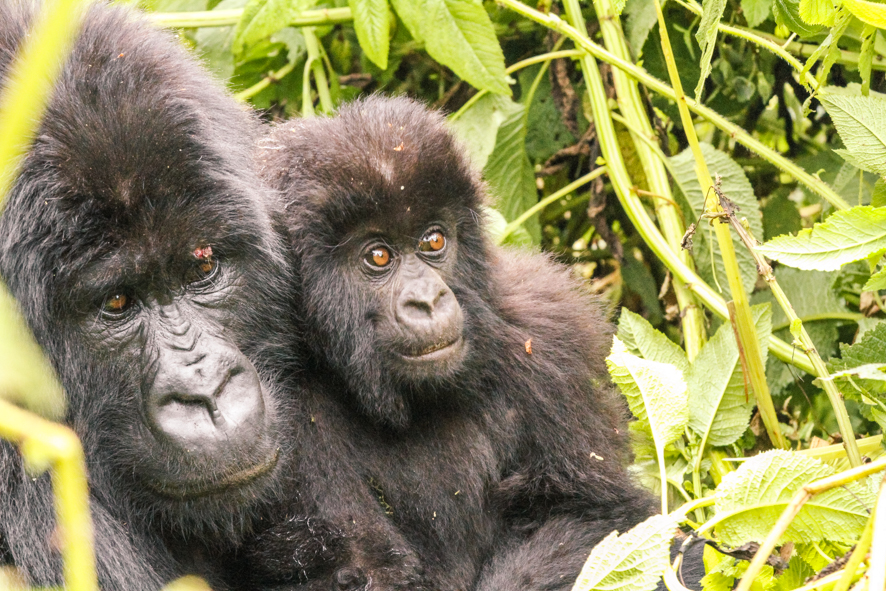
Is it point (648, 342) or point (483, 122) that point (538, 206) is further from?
point (648, 342)

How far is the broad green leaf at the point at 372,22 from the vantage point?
3129mm

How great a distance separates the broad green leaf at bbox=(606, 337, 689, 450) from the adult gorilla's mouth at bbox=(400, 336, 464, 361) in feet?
1.33

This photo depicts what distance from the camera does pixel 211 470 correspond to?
6.46 ft

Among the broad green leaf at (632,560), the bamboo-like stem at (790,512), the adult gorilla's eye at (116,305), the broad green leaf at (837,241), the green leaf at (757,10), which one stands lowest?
the broad green leaf at (632,560)

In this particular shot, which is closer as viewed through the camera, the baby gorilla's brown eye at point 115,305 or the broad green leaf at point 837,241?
the broad green leaf at point 837,241

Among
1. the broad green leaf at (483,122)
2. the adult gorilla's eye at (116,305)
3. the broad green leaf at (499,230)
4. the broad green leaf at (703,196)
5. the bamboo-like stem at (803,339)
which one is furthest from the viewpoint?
the broad green leaf at (483,122)

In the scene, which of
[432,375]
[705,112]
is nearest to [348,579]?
[432,375]

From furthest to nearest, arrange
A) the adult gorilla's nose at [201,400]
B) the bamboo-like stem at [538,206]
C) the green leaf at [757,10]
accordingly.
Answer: the bamboo-like stem at [538,206], the green leaf at [757,10], the adult gorilla's nose at [201,400]

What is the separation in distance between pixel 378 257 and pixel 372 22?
952 mm

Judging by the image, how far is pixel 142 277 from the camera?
2.08m

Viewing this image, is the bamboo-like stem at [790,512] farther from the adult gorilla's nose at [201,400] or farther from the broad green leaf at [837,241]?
the adult gorilla's nose at [201,400]

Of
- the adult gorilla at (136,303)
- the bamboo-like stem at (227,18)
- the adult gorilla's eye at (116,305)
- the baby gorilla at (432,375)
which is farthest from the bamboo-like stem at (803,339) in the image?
the bamboo-like stem at (227,18)

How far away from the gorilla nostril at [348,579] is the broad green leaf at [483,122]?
1.70 m

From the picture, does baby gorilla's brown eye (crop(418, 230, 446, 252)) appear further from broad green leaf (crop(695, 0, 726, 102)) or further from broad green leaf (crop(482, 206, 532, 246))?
broad green leaf (crop(695, 0, 726, 102))
